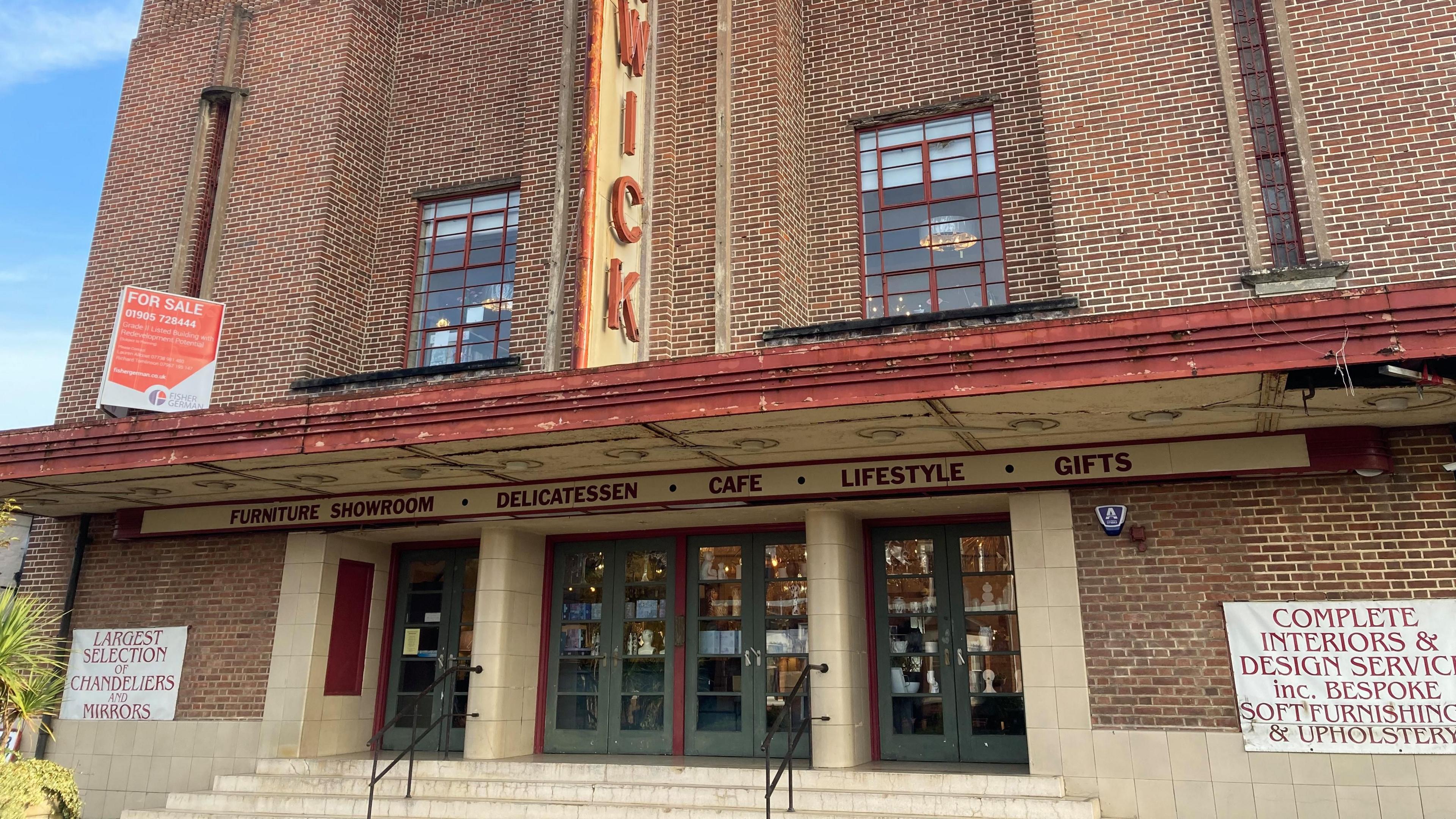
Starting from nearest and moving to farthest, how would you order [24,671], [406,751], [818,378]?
[818,378]
[406,751]
[24,671]

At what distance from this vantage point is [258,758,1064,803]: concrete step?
8.60 meters

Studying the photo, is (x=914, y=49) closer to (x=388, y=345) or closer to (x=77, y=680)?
(x=388, y=345)

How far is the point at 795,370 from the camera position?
751cm

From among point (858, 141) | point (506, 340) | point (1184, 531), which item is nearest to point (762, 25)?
point (858, 141)

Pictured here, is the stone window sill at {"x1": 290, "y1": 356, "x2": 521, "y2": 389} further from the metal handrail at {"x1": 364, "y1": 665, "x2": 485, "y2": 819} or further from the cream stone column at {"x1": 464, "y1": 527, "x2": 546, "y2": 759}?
the metal handrail at {"x1": 364, "y1": 665, "x2": 485, "y2": 819}

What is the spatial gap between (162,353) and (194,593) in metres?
2.97

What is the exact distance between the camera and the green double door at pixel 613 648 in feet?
37.5

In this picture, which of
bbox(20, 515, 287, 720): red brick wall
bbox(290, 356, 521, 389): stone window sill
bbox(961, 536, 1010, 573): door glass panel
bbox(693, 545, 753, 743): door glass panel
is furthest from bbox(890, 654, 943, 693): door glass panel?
bbox(20, 515, 287, 720): red brick wall

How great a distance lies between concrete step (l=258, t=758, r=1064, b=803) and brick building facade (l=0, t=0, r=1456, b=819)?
408 millimetres

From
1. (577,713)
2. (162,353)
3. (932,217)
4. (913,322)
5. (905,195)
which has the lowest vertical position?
(577,713)

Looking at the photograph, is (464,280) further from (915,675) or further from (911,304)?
(915,675)

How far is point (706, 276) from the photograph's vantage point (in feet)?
38.3

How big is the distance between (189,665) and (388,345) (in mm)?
4619

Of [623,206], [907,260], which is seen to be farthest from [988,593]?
[623,206]
